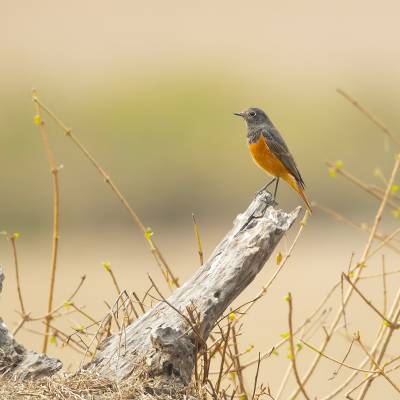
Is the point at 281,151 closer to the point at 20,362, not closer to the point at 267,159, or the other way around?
the point at 267,159

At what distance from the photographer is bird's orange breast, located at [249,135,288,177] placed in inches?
298

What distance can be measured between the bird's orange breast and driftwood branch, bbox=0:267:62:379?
275cm

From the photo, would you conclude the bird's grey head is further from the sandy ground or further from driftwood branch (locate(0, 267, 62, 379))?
the sandy ground

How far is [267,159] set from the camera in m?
7.58

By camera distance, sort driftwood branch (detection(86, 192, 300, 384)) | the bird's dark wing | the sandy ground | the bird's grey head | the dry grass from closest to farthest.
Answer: the dry grass
driftwood branch (detection(86, 192, 300, 384))
the bird's dark wing
the bird's grey head
the sandy ground

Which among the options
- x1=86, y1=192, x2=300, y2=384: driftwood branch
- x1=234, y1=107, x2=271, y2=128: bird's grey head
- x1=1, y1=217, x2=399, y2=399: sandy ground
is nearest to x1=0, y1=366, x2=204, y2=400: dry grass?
x1=86, y1=192, x2=300, y2=384: driftwood branch

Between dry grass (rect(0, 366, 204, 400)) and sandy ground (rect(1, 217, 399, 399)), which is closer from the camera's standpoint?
dry grass (rect(0, 366, 204, 400))

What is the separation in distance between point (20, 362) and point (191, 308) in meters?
0.86

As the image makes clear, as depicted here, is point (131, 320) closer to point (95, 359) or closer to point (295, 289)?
point (95, 359)

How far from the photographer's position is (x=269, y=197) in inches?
224

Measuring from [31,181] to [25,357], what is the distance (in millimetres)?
16476

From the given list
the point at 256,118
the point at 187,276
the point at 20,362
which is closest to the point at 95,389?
Result: the point at 20,362

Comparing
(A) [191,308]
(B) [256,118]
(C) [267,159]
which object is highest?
(B) [256,118]

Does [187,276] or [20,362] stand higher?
[187,276]
